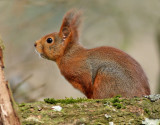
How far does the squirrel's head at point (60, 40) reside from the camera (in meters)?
4.65

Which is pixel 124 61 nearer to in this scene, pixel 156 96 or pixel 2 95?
pixel 156 96

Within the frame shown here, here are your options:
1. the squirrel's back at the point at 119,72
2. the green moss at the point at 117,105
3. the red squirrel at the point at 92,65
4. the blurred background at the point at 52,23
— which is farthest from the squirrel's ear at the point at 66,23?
the green moss at the point at 117,105

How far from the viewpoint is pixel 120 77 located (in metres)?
3.93

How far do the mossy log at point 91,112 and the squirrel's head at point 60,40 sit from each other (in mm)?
1829

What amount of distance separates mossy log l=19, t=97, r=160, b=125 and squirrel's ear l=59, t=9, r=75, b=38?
1853 millimetres

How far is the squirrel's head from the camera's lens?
465 cm

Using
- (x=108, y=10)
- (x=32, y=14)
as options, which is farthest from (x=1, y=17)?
(x=108, y=10)

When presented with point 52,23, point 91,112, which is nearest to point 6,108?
point 91,112

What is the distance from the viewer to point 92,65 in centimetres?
423

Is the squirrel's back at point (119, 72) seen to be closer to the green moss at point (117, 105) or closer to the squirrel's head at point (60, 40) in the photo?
the squirrel's head at point (60, 40)

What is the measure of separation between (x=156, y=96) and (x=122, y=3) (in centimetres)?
399

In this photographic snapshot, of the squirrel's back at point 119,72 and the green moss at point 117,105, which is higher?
the squirrel's back at point 119,72

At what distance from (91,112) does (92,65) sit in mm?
1488

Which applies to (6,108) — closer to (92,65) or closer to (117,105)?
(117,105)
